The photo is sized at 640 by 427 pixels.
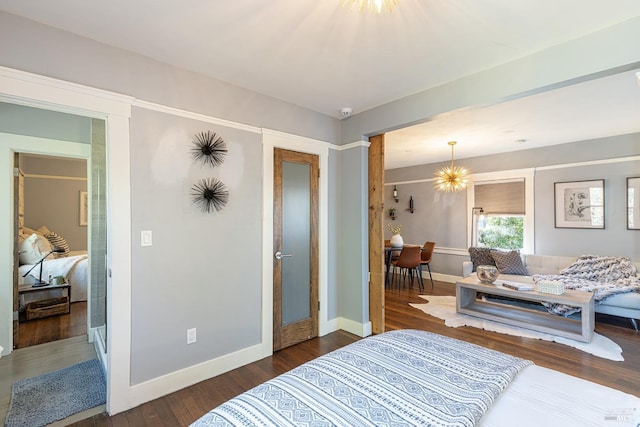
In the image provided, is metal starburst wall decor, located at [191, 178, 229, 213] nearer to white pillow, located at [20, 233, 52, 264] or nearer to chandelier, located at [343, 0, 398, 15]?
chandelier, located at [343, 0, 398, 15]

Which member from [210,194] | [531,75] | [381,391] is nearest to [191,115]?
[210,194]

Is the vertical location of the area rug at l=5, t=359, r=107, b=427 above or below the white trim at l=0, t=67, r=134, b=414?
below

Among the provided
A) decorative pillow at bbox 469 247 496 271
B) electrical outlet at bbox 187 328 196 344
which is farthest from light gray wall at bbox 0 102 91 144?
decorative pillow at bbox 469 247 496 271

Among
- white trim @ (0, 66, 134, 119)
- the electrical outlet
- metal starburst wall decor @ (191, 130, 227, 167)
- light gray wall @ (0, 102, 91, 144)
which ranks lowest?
the electrical outlet

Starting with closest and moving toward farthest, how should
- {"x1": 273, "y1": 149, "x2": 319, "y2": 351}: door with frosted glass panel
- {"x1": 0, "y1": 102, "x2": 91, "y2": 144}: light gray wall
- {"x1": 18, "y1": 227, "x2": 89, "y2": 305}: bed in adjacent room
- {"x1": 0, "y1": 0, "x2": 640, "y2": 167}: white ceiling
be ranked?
{"x1": 0, "y1": 0, "x2": 640, "y2": 167}: white ceiling
{"x1": 0, "y1": 102, "x2": 91, "y2": 144}: light gray wall
{"x1": 273, "y1": 149, "x2": 319, "y2": 351}: door with frosted glass panel
{"x1": 18, "y1": 227, "x2": 89, "y2": 305}: bed in adjacent room

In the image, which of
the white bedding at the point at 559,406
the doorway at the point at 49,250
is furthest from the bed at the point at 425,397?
the doorway at the point at 49,250

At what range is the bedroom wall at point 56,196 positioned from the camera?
6.02 metres

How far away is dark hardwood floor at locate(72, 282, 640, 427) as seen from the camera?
6.75ft

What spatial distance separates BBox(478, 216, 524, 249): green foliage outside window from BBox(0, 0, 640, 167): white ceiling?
2.99m

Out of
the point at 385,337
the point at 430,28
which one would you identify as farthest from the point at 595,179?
the point at 385,337

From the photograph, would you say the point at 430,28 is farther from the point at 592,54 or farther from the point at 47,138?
the point at 47,138

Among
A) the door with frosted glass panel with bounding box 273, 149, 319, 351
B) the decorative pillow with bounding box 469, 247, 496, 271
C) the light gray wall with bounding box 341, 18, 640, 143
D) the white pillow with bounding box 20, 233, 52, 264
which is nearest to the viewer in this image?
the light gray wall with bounding box 341, 18, 640, 143

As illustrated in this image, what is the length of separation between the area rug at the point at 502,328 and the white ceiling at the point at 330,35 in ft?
8.33

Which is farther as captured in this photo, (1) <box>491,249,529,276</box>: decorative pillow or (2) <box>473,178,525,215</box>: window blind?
(2) <box>473,178,525,215</box>: window blind
